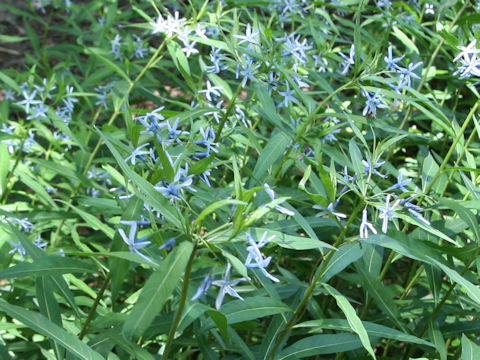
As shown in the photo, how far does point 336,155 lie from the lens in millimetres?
2674

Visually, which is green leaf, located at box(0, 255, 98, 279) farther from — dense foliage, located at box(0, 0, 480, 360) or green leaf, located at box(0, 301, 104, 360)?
green leaf, located at box(0, 301, 104, 360)

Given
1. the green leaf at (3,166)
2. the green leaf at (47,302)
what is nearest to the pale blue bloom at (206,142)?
the green leaf at (47,302)

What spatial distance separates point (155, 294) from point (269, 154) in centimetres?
107

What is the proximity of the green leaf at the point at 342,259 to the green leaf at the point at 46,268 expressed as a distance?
79 centimetres

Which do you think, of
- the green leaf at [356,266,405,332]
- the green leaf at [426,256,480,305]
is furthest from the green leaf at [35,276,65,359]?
the green leaf at [426,256,480,305]

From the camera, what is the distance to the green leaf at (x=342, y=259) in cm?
204

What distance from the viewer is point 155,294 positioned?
4.41 feet

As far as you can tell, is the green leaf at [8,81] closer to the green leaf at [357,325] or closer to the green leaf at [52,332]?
the green leaf at [52,332]

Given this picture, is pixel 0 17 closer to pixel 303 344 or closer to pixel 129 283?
pixel 129 283

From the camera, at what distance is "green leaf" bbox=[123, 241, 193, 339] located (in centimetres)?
130

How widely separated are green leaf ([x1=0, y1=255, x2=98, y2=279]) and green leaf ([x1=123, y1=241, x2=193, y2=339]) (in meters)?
0.70

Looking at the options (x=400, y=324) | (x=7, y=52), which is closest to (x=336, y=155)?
(x=400, y=324)

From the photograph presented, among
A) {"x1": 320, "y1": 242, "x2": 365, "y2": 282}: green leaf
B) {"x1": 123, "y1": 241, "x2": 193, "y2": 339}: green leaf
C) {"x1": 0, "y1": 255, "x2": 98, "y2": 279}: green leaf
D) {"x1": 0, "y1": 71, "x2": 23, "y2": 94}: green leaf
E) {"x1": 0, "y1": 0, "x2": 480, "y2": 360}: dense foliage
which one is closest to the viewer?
{"x1": 123, "y1": 241, "x2": 193, "y2": 339}: green leaf

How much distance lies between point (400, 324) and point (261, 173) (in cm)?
78
